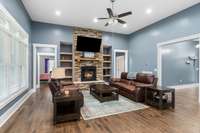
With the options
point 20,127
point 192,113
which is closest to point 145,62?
point 192,113

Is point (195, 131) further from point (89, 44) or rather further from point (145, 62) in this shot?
point (89, 44)

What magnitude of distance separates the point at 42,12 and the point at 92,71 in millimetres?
3831

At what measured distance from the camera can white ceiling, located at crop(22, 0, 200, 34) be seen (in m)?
4.28

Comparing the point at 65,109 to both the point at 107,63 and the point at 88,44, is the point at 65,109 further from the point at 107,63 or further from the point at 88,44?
the point at 107,63

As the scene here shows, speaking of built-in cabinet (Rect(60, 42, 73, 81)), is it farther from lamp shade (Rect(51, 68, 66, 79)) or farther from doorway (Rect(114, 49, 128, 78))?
lamp shade (Rect(51, 68, 66, 79))

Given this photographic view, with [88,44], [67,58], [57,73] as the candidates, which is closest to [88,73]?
[67,58]

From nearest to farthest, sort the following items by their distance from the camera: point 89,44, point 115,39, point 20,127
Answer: point 20,127
point 89,44
point 115,39

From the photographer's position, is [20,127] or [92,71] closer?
[20,127]

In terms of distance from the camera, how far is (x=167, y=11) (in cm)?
495

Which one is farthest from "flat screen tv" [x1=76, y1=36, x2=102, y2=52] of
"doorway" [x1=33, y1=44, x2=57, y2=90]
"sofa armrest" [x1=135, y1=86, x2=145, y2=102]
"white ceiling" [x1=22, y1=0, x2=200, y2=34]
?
"sofa armrest" [x1=135, y1=86, x2=145, y2=102]

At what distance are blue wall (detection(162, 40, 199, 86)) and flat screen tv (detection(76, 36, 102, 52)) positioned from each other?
3.60 meters

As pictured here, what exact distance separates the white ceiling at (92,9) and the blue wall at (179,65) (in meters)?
2.20

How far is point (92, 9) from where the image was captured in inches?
190

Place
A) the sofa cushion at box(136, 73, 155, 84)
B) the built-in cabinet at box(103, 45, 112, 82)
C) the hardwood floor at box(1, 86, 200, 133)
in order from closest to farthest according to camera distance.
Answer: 1. the hardwood floor at box(1, 86, 200, 133)
2. the sofa cushion at box(136, 73, 155, 84)
3. the built-in cabinet at box(103, 45, 112, 82)
